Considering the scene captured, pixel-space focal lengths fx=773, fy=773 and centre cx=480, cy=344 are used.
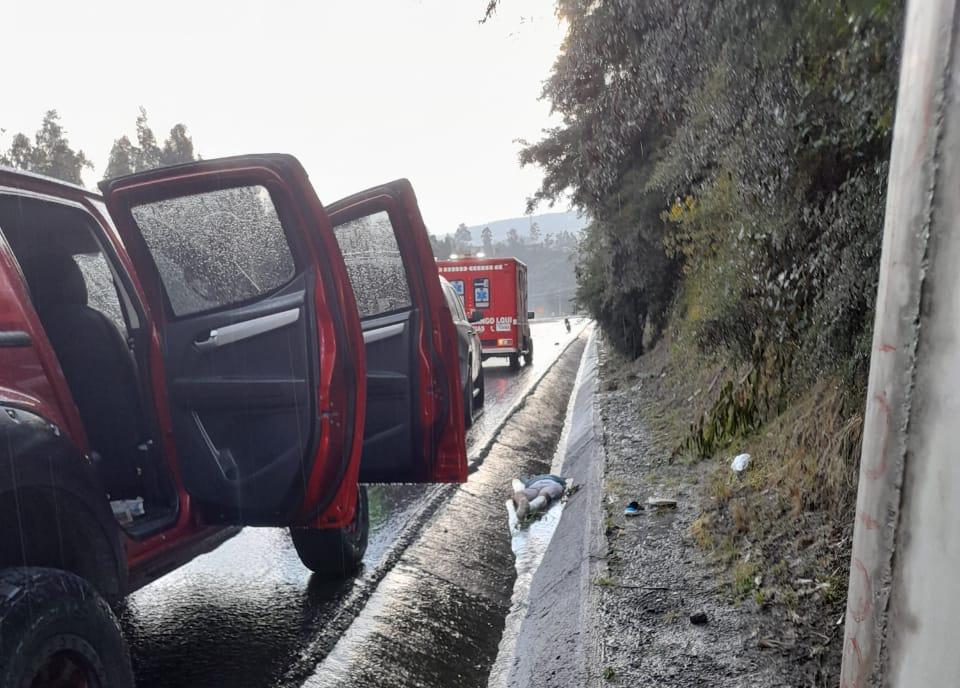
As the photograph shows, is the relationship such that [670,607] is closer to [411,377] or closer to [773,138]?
[411,377]

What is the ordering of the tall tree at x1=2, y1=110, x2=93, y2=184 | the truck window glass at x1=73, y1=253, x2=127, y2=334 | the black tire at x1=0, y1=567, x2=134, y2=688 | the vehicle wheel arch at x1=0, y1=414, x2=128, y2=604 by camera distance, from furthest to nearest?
the tall tree at x1=2, y1=110, x2=93, y2=184 < the truck window glass at x1=73, y1=253, x2=127, y2=334 < the vehicle wheel arch at x1=0, y1=414, x2=128, y2=604 < the black tire at x1=0, y1=567, x2=134, y2=688

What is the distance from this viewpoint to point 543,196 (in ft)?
65.6

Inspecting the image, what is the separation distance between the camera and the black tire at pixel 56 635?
2.07 metres

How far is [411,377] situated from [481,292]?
16.1m

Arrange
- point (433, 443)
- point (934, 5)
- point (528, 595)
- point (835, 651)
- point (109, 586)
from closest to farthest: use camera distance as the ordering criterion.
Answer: point (934, 5), point (109, 586), point (835, 651), point (433, 443), point (528, 595)

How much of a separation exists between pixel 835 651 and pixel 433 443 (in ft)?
7.61

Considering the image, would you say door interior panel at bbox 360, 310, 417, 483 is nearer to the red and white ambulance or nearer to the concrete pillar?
the concrete pillar

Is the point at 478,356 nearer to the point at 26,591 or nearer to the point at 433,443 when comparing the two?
the point at 433,443

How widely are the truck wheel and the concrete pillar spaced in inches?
144

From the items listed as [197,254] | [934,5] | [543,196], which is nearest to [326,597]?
[197,254]

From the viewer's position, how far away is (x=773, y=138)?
178 inches

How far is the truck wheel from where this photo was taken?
467cm

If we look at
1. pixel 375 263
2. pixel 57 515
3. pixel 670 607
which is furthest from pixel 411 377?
pixel 57 515

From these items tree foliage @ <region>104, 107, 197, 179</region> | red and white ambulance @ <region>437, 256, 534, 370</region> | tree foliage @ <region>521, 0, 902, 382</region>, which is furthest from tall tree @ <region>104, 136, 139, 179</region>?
tree foliage @ <region>521, 0, 902, 382</region>
